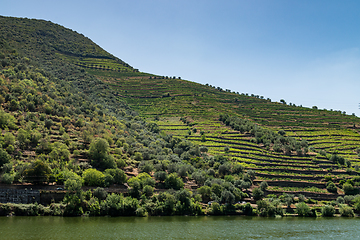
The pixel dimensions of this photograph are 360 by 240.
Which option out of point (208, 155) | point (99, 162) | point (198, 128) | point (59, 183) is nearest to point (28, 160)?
point (59, 183)

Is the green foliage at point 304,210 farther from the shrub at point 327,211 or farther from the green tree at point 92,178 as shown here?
the green tree at point 92,178

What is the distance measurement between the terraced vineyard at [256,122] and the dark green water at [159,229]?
25815 mm

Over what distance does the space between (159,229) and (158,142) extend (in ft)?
171

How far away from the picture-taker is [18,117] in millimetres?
65062

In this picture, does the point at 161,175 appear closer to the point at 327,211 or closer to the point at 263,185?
the point at 263,185

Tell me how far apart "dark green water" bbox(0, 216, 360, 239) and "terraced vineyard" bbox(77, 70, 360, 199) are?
25.8 meters

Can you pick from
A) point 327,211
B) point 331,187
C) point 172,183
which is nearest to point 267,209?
point 327,211

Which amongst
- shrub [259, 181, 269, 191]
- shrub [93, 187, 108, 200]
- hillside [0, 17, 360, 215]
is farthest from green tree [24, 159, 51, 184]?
shrub [259, 181, 269, 191]

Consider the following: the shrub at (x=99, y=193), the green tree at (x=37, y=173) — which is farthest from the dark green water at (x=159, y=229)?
the green tree at (x=37, y=173)

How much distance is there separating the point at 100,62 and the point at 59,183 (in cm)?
14171

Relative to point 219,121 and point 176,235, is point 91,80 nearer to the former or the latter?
point 219,121

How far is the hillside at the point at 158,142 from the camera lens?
56000mm

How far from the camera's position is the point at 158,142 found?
91375mm

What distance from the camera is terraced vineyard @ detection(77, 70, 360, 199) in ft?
260
